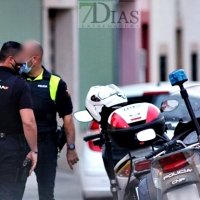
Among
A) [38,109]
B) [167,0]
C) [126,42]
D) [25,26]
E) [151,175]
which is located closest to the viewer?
[151,175]

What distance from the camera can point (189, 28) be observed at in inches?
985

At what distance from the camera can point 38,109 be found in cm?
744

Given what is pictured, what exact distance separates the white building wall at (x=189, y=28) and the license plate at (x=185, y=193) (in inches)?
784

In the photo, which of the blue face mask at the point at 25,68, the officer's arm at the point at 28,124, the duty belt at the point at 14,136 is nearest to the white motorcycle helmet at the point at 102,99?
the officer's arm at the point at 28,124

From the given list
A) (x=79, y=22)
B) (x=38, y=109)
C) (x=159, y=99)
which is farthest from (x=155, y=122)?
(x=79, y=22)

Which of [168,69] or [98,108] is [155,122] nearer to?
[98,108]

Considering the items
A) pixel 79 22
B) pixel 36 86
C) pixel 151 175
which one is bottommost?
pixel 151 175

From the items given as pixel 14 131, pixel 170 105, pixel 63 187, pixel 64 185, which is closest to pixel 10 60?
pixel 14 131

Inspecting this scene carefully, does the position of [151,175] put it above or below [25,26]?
below

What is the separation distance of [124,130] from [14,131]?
1713 mm

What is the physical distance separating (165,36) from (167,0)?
982 millimetres

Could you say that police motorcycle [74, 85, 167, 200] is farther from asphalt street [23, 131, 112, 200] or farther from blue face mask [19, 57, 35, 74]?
asphalt street [23, 131, 112, 200]

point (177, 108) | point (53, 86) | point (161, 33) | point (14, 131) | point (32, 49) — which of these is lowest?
point (14, 131)

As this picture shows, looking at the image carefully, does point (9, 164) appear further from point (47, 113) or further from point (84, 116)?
point (47, 113)
